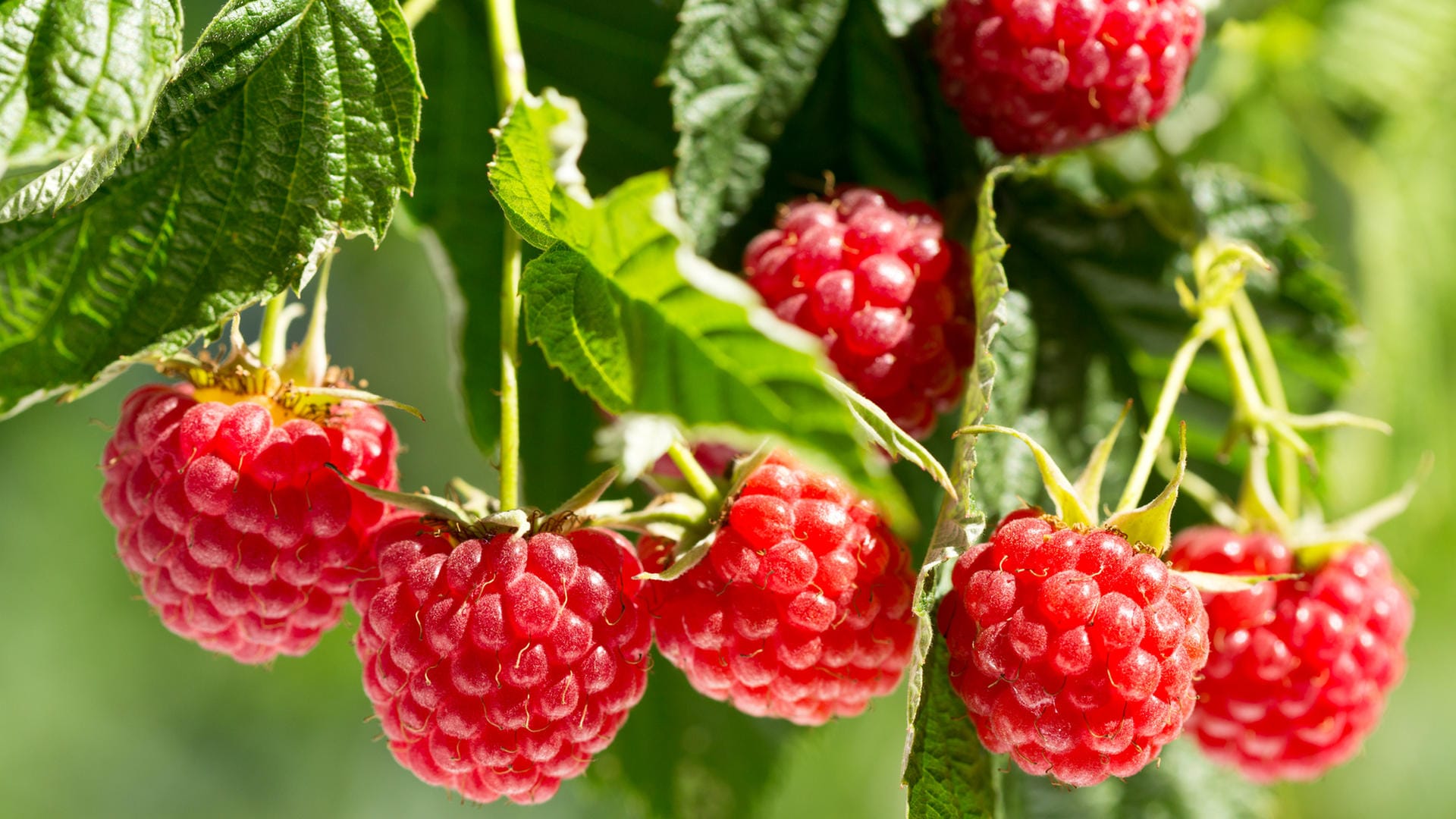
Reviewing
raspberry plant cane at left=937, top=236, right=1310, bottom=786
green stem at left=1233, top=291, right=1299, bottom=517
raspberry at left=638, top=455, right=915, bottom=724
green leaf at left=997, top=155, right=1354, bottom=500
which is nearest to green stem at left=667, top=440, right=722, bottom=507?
raspberry at left=638, top=455, right=915, bottom=724

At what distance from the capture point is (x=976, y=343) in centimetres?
56

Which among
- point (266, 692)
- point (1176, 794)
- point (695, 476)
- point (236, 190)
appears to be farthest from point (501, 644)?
point (266, 692)

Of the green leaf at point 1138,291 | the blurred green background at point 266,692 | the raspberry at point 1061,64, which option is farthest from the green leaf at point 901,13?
the blurred green background at point 266,692

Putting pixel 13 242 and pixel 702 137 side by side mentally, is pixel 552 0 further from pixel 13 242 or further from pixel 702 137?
pixel 13 242

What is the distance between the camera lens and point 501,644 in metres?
0.51

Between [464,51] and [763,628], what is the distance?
400 millimetres

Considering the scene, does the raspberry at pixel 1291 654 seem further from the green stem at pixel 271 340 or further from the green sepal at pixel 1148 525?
the green stem at pixel 271 340

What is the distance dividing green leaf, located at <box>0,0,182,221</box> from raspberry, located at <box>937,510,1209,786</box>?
375 mm

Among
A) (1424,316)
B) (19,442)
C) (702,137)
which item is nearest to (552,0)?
(702,137)

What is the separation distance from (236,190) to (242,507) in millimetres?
138

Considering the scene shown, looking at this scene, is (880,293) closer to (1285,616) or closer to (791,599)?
(791,599)

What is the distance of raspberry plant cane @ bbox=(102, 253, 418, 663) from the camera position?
0.54m

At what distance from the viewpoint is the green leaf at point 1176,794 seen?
2.68 ft

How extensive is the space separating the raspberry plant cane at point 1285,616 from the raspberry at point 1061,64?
13cm
